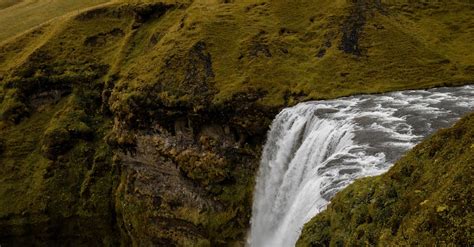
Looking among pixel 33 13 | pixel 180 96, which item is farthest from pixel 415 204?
pixel 33 13

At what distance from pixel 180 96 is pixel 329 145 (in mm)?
19432

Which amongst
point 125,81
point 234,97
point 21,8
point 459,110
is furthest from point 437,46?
point 21,8

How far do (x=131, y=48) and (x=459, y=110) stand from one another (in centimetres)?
3687

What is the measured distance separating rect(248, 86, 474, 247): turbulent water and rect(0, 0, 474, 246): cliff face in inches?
127

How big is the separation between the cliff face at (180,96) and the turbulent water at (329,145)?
323 centimetres

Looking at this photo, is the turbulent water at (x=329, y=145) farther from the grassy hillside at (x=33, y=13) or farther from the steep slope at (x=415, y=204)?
the grassy hillside at (x=33, y=13)

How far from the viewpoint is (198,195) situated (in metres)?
40.7

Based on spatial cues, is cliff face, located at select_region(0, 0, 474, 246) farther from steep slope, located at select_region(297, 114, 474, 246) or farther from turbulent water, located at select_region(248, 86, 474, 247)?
steep slope, located at select_region(297, 114, 474, 246)

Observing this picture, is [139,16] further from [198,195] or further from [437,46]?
[437,46]

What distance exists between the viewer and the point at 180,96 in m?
41.6

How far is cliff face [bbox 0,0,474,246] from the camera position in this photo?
38.8 metres

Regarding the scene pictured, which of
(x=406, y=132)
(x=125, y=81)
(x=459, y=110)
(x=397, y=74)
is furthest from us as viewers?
(x=125, y=81)

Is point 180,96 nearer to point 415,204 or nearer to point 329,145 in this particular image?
point 329,145

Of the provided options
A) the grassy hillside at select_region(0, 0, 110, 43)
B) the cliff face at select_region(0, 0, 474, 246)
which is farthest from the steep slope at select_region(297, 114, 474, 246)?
the grassy hillside at select_region(0, 0, 110, 43)
